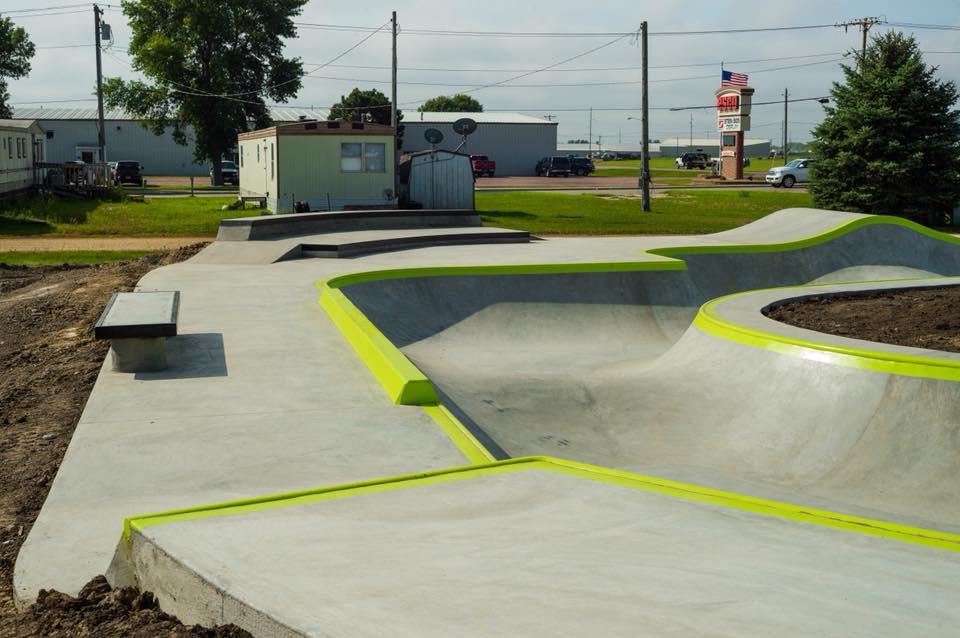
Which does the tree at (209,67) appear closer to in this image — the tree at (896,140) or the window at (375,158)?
the window at (375,158)

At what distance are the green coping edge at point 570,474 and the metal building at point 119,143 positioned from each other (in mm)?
77309

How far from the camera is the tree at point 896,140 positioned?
30.0m

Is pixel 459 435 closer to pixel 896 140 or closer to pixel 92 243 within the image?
pixel 92 243

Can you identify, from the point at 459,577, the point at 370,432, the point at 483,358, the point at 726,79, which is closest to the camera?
the point at 459,577

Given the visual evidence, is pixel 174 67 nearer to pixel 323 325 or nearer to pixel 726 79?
pixel 726 79

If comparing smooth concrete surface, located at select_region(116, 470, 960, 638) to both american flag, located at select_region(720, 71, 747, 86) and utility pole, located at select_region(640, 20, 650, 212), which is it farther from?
american flag, located at select_region(720, 71, 747, 86)

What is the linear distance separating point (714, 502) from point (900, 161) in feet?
91.1

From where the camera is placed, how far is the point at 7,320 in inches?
519

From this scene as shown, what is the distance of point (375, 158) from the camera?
3061 cm

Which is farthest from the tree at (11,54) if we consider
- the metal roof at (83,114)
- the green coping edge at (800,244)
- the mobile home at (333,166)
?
the green coping edge at (800,244)

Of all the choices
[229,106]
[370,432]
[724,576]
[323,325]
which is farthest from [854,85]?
[229,106]

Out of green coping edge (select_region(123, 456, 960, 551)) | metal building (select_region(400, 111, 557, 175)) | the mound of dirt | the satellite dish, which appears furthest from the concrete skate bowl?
metal building (select_region(400, 111, 557, 175))

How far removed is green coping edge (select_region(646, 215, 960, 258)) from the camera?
61.1 ft

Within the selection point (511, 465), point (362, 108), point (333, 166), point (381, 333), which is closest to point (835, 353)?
point (511, 465)
